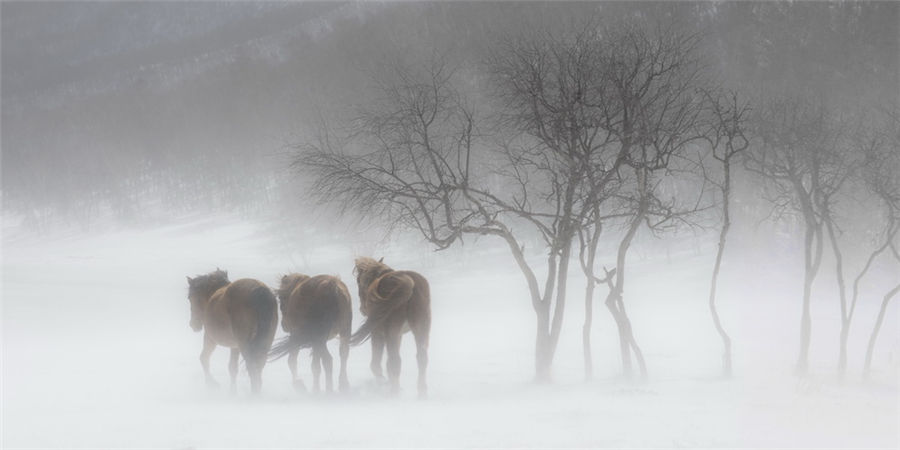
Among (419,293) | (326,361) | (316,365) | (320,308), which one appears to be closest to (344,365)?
(326,361)

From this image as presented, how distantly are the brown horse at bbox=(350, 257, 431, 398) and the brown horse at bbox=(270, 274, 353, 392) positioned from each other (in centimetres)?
29

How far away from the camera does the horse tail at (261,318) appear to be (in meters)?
10.6

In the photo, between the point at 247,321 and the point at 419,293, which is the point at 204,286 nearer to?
the point at 247,321

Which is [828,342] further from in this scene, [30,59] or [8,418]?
[30,59]

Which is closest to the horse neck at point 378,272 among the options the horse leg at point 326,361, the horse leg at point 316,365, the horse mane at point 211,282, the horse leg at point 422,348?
the horse leg at point 422,348

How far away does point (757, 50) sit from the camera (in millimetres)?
45406

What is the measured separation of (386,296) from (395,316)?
12.5 inches

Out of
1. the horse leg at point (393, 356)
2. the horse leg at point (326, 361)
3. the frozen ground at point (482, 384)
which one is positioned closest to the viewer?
the frozen ground at point (482, 384)

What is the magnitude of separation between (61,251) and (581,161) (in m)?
49.2

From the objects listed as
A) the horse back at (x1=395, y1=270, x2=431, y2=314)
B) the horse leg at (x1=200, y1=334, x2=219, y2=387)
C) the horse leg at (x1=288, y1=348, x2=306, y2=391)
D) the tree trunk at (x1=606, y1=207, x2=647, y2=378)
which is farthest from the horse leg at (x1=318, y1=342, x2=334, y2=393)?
the tree trunk at (x1=606, y1=207, x2=647, y2=378)

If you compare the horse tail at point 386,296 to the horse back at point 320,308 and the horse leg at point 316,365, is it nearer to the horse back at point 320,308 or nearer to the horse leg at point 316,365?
the horse back at point 320,308

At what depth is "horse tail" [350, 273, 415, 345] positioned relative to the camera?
1077 centimetres

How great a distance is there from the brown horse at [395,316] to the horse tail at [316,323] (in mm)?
419

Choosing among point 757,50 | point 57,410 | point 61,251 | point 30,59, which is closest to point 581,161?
point 57,410
